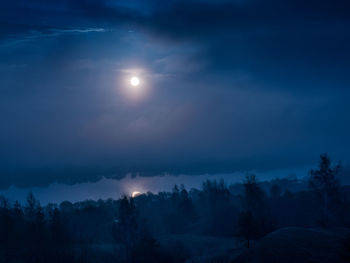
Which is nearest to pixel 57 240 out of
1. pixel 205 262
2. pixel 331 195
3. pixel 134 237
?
pixel 134 237

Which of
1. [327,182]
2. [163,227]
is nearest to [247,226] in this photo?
[327,182]

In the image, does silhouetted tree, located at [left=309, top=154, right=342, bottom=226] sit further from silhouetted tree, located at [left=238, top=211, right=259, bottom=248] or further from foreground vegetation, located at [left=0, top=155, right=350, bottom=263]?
silhouetted tree, located at [left=238, top=211, right=259, bottom=248]

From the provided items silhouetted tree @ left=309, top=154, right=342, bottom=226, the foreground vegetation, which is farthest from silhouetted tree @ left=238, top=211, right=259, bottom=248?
silhouetted tree @ left=309, top=154, right=342, bottom=226

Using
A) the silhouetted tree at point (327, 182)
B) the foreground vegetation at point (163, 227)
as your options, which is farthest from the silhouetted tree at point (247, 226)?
the silhouetted tree at point (327, 182)

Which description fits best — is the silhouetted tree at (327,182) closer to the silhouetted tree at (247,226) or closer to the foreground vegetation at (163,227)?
→ the foreground vegetation at (163,227)

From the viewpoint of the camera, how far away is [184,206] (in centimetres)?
13238

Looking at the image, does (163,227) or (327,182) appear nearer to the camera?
(327,182)

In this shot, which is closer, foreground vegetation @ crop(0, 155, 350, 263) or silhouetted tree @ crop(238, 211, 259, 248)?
Result: silhouetted tree @ crop(238, 211, 259, 248)

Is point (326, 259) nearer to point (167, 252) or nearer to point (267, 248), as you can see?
point (267, 248)

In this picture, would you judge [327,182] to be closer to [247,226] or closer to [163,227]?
[247,226]

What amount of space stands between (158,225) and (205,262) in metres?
80.3

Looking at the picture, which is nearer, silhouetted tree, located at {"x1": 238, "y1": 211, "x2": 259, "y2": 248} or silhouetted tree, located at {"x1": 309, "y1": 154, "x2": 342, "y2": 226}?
silhouetted tree, located at {"x1": 238, "y1": 211, "x2": 259, "y2": 248}

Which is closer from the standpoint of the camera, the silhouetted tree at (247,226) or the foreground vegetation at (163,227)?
the silhouetted tree at (247,226)

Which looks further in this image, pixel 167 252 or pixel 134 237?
pixel 134 237
